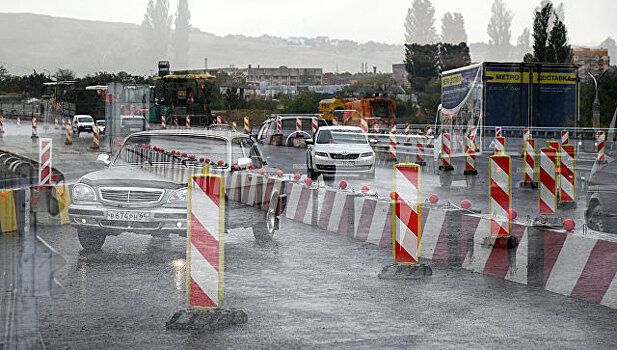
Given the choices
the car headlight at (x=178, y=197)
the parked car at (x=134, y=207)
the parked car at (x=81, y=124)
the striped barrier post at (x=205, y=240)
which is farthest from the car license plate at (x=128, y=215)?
the parked car at (x=81, y=124)

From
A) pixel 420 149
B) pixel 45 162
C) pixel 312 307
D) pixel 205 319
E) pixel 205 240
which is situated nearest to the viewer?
pixel 205 319

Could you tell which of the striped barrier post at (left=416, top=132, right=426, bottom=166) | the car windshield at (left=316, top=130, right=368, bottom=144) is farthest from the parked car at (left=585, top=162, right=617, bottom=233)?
the striped barrier post at (left=416, top=132, right=426, bottom=166)

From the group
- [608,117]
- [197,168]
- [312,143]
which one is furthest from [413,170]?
[608,117]

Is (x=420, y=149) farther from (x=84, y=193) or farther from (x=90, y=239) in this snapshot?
(x=84, y=193)

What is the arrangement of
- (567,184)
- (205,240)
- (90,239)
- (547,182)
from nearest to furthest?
(205,240)
(90,239)
(547,182)
(567,184)

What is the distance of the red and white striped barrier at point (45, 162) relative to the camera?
16.5 m

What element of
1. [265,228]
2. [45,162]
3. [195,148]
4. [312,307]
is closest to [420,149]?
[45,162]

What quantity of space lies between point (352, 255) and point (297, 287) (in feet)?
7.21

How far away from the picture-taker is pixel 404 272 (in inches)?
346

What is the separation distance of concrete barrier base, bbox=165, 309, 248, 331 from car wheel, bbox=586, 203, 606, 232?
6028 mm

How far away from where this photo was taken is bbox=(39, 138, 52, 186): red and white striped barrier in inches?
649

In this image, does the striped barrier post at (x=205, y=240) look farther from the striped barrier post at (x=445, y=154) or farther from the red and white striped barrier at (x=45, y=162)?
the striped barrier post at (x=445, y=154)

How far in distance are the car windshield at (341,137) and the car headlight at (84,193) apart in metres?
15.0

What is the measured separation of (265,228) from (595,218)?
4309 millimetres
